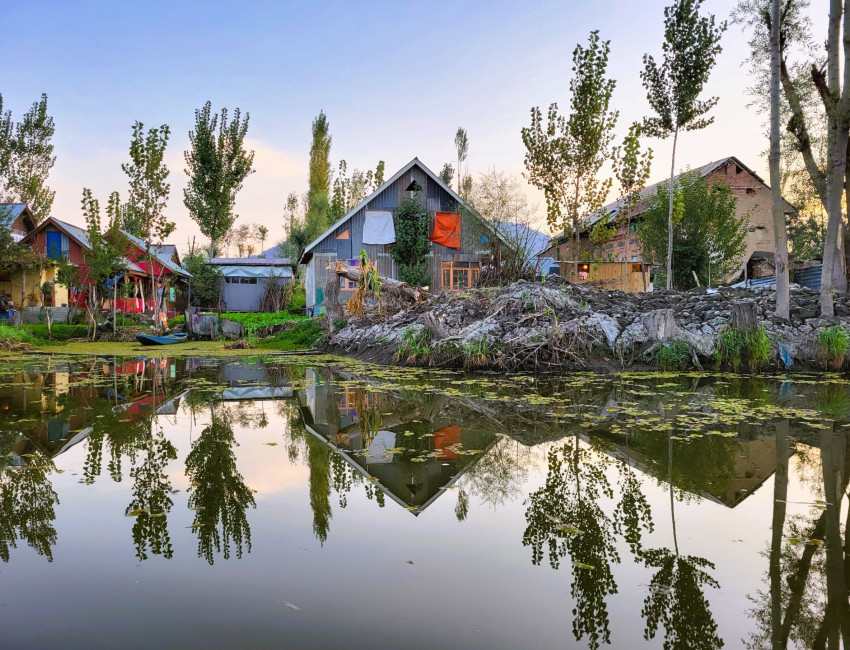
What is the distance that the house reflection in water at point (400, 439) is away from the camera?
4422 millimetres

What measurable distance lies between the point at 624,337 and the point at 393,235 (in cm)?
1464

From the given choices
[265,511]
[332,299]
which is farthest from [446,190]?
[265,511]

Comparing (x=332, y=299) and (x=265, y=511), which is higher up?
(x=332, y=299)

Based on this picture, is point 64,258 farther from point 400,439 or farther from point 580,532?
point 580,532

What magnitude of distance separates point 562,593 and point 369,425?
4050 millimetres

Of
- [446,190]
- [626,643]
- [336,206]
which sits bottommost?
[626,643]

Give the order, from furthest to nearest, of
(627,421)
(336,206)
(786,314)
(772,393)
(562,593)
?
1. (336,206)
2. (786,314)
3. (772,393)
4. (627,421)
5. (562,593)

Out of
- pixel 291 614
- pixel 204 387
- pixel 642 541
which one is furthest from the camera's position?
pixel 204 387

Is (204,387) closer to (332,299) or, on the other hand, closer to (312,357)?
(312,357)

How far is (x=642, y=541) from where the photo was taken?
130 inches

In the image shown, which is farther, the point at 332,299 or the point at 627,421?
the point at 332,299

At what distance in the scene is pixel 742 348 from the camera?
38.8ft

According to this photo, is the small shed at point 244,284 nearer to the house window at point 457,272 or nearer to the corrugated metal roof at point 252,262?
the corrugated metal roof at point 252,262

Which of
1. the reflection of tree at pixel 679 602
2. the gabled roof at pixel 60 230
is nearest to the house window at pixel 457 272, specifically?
the gabled roof at pixel 60 230
